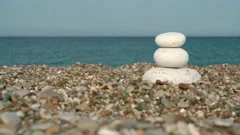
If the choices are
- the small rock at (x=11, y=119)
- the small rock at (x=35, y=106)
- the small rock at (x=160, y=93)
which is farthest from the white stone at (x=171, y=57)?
the small rock at (x=11, y=119)

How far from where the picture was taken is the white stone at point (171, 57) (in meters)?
8.50

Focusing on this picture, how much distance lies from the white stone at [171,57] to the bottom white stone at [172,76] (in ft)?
0.52

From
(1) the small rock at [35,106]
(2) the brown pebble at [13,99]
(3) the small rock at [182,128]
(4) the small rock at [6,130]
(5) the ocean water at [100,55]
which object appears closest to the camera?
(3) the small rock at [182,128]

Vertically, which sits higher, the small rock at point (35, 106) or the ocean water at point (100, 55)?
the small rock at point (35, 106)

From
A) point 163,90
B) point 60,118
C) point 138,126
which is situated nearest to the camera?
point 138,126

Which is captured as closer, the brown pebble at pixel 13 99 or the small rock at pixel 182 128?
the small rock at pixel 182 128

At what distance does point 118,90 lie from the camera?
764cm

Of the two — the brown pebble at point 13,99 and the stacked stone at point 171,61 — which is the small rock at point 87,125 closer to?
the brown pebble at point 13,99

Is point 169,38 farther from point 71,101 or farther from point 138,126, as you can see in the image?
point 138,126

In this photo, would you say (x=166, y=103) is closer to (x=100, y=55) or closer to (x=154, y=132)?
(x=154, y=132)

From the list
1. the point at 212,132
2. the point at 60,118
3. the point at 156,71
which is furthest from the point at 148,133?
the point at 156,71

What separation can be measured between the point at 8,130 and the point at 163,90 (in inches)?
177

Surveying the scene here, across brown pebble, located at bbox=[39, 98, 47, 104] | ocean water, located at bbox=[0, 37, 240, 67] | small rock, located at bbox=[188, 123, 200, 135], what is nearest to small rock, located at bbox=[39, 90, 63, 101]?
brown pebble, located at bbox=[39, 98, 47, 104]

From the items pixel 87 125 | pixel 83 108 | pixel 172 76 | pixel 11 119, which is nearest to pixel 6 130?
pixel 11 119
